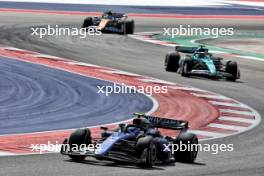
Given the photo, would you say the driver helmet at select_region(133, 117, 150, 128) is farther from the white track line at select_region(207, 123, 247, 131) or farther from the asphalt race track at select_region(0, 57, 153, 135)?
the white track line at select_region(207, 123, 247, 131)

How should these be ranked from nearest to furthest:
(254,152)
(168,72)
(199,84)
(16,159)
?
1. (16,159)
2. (254,152)
3. (199,84)
4. (168,72)

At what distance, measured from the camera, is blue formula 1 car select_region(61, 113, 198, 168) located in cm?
1639

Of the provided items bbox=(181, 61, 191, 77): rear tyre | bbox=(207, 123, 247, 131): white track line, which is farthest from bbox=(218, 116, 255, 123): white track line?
bbox=(181, 61, 191, 77): rear tyre

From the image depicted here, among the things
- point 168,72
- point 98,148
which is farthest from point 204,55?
point 98,148

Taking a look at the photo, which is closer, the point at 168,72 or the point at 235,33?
the point at 168,72

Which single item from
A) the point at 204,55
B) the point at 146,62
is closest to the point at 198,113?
the point at 204,55

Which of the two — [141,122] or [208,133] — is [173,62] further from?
[141,122]

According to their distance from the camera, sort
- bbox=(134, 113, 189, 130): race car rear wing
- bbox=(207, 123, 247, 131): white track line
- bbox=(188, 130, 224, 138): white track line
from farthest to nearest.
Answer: bbox=(207, 123, 247, 131): white track line
bbox=(188, 130, 224, 138): white track line
bbox=(134, 113, 189, 130): race car rear wing

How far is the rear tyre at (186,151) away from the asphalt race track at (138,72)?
0.56ft

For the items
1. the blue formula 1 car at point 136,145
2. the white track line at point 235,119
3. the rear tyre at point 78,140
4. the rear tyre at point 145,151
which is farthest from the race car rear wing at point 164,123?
the white track line at point 235,119

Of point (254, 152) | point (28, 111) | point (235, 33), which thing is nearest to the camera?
point (254, 152)

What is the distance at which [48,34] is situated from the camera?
43719 mm

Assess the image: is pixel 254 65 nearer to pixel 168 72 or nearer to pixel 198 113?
pixel 168 72

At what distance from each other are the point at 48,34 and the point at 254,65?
37.3 feet
